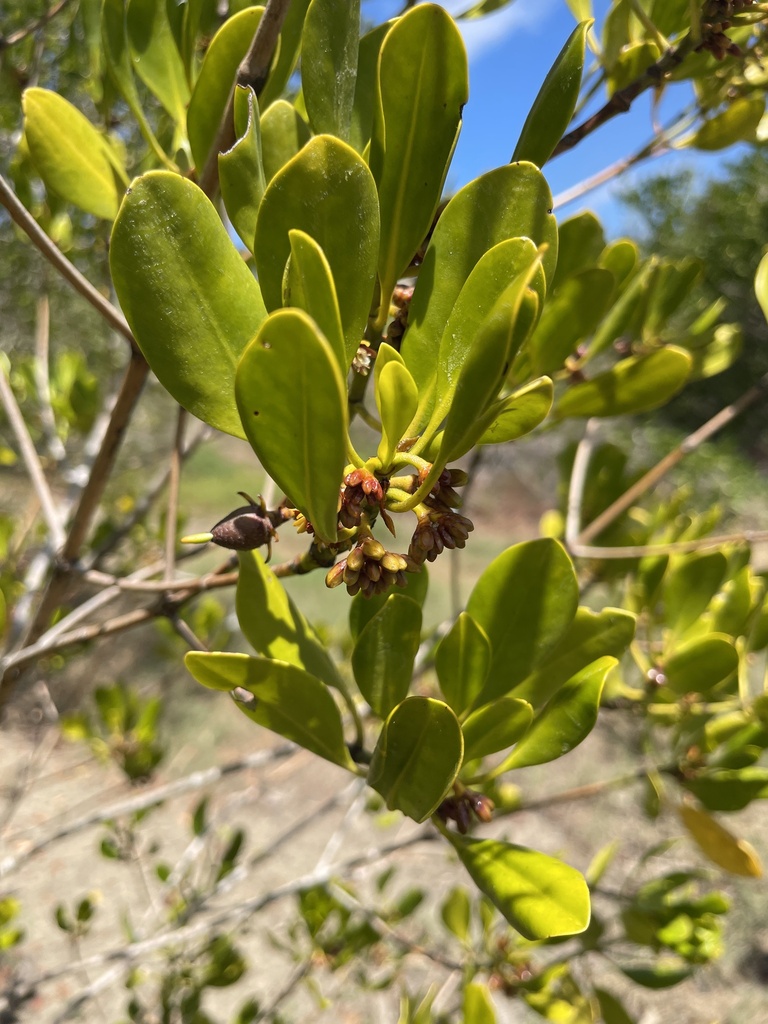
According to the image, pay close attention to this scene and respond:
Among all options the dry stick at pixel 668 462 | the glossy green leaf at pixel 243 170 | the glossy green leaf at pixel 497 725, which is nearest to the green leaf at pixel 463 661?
the glossy green leaf at pixel 497 725

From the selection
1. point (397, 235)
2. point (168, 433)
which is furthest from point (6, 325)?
point (397, 235)

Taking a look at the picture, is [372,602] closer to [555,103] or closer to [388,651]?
[388,651]

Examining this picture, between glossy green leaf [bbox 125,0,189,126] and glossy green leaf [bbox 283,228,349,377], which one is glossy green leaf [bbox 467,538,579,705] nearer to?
glossy green leaf [bbox 283,228,349,377]

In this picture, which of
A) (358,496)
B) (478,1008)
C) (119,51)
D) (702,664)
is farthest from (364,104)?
(478,1008)

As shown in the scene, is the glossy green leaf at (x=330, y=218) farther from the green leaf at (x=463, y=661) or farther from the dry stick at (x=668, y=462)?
the dry stick at (x=668, y=462)

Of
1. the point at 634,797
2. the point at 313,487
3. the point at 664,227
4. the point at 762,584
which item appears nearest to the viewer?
the point at 313,487

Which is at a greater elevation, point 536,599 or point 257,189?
point 257,189

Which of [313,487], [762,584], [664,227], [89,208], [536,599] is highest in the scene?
[89,208]

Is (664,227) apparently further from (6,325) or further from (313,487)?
(313,487)
